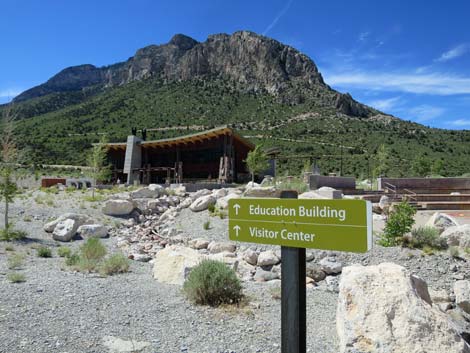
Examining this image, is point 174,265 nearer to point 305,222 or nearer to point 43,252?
point 43,252

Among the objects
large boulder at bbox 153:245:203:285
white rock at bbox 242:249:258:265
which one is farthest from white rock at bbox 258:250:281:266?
large boulder at bbox 153:245:203:285

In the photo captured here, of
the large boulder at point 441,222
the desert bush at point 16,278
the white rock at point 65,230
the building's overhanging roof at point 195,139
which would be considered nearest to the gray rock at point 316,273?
the large boulder at point 441,222

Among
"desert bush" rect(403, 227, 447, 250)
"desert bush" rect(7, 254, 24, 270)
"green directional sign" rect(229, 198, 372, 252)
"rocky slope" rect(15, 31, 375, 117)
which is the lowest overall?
"desert bush" rect(7, 254, 24, 270)

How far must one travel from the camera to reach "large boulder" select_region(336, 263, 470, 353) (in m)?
4.33

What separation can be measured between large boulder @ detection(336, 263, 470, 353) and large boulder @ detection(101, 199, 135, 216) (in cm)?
1801

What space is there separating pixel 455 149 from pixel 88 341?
210 feet

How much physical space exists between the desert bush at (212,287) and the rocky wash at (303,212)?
380 cm

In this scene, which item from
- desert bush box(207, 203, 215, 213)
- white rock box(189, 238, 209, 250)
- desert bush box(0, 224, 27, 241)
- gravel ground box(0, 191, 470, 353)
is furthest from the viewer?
desert bush box(207, 203, 215, 213)

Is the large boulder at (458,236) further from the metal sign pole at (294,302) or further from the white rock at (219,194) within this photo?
the white rock at (219,194)

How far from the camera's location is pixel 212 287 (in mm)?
6465

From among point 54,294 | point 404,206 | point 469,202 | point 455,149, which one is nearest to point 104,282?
point 54,294

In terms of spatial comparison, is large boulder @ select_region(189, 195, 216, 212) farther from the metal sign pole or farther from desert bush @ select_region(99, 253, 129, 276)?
the metal sign pole

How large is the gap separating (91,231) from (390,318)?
14.5 meters

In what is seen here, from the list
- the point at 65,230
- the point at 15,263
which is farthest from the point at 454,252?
the point at 65,230
